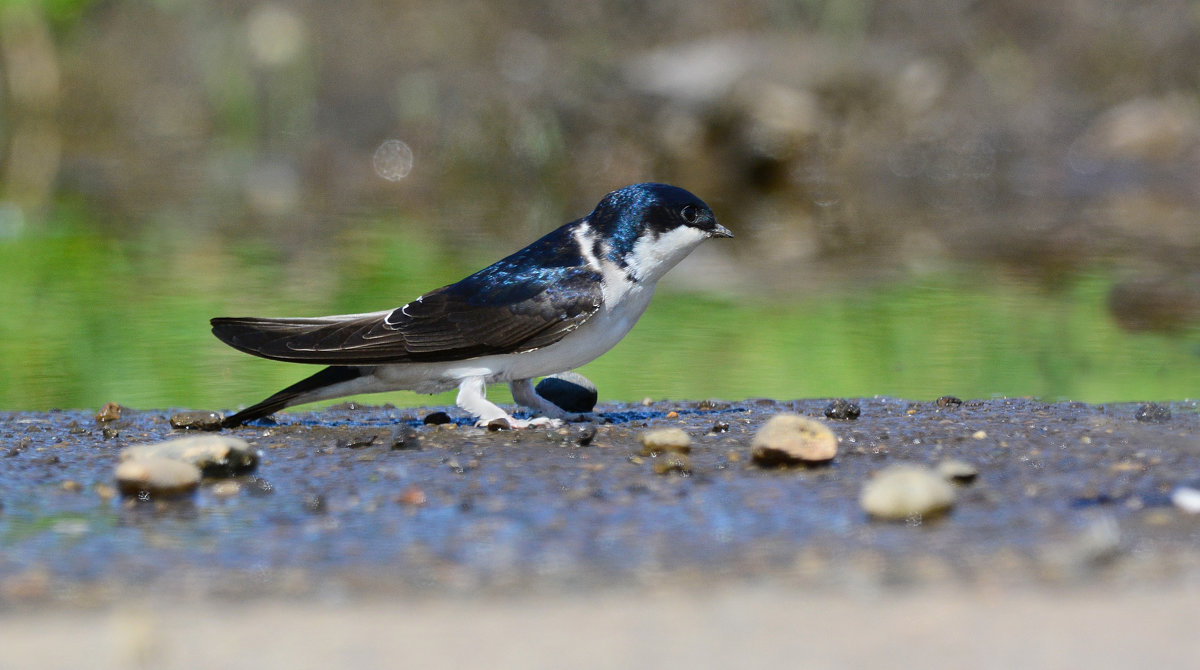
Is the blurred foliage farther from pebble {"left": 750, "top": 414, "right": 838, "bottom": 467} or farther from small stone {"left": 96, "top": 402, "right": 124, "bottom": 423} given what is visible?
pebble {"left": 750, "top": 414, "right": 838, "bottom": 467}

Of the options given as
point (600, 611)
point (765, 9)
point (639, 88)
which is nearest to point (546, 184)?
point (639, 88)

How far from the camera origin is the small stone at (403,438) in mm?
3951

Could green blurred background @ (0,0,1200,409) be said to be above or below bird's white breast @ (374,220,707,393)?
above

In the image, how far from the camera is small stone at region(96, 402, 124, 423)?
461 centimetres

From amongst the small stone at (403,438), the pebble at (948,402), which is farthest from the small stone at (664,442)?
the pebble at (948,402)

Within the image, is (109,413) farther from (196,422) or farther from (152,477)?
(152,477)

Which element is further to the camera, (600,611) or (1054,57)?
(1054,57)

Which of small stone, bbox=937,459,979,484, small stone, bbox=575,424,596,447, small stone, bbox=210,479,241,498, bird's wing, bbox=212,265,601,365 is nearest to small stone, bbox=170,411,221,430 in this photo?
bird's wing, bbox=212,265,601,365

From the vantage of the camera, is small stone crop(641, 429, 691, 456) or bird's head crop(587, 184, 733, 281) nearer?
small stone crop(641, 429, 691, 456)

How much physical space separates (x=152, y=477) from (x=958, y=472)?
181 centimetres

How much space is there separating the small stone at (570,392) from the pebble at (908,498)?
5.80 feet

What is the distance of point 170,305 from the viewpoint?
23.4 ft

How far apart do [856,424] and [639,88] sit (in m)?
11.7

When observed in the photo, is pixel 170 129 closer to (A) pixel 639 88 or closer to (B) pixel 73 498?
(A) pixel 639 88
